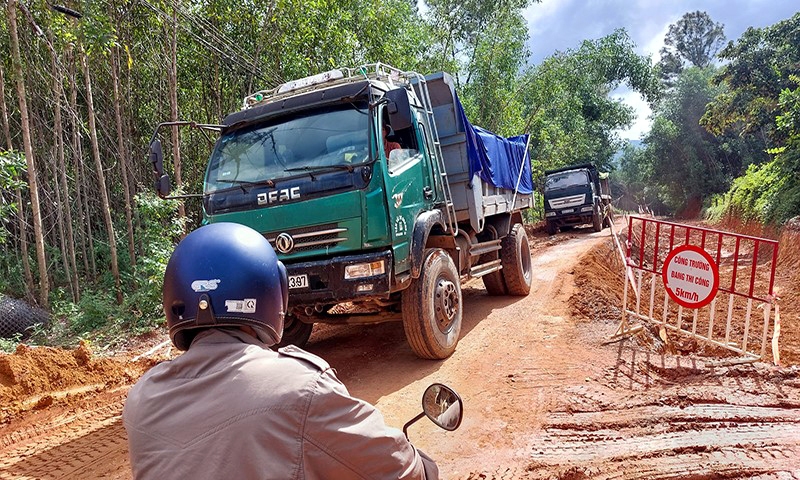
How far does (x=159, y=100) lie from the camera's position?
12.7m

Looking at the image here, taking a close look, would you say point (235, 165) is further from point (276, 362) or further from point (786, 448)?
point (786, 448)

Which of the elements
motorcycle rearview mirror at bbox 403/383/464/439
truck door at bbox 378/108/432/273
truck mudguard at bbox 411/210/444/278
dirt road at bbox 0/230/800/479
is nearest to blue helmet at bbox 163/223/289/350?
motorcycle rearview mirror at bbox 403/383/464/439

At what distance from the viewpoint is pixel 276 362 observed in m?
1.31

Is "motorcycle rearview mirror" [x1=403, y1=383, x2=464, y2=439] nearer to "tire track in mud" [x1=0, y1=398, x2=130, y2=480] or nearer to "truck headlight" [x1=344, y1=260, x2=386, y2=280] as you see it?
"truck headlight" [x1=344, y1=260, x2=386, y2=280]

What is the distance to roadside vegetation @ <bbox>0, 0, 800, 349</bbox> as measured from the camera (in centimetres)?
848

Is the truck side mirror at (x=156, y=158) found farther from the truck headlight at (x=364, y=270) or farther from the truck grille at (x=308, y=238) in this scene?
the truck headlight at (x=364, y=270)

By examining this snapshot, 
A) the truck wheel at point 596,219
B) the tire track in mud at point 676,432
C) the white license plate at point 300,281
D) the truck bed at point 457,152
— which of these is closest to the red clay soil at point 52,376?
the white license plate at point 300,281

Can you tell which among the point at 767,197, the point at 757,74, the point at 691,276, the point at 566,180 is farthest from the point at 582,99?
the point at 691,276

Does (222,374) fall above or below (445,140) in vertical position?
below

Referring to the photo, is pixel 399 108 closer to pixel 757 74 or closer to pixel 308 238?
pixel 308 238

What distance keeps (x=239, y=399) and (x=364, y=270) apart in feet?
10.9

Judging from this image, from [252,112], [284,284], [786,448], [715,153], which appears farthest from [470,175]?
[715,153]

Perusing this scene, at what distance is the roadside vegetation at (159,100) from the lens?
8477mm

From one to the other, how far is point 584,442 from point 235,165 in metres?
4.07
